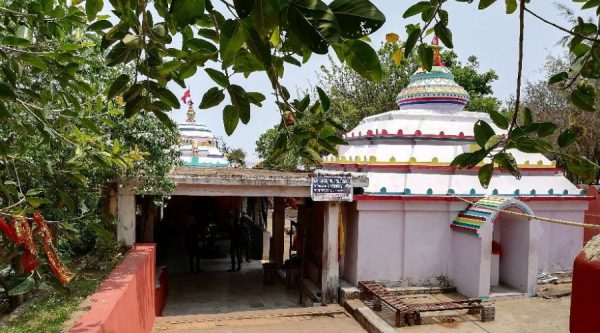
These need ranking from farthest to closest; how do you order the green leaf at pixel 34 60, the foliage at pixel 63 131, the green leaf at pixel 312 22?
the foliage at pixel 63 131 → the green leaf at pixel 34 60 → the green leaf at pixel 312 22

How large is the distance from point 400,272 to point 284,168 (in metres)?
5.48

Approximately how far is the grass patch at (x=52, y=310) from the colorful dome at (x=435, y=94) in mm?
7991

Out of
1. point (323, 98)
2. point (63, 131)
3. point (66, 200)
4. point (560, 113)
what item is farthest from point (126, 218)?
point (560, 113)

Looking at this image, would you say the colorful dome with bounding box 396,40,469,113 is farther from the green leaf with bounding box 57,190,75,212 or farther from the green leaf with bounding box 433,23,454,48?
A: the green leaf with bounding box 433,23,454,48

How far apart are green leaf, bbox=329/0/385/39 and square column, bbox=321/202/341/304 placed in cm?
775

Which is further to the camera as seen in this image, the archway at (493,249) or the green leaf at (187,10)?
the archway at (493,249)

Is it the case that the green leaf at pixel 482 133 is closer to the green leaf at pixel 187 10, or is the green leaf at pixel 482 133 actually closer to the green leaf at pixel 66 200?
the green leaf at pixel 187 10

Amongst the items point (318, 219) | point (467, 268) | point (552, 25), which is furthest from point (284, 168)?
point (552, 25)

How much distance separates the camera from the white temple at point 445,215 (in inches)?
347

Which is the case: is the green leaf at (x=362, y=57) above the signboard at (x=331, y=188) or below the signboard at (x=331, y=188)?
above

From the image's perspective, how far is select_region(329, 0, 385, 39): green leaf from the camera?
38.0 inches

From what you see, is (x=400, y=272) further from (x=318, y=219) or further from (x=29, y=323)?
(x=29, y=323)

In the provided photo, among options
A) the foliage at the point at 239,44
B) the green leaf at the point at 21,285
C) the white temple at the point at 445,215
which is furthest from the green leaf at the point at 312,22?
the white temple at the point at 445,215

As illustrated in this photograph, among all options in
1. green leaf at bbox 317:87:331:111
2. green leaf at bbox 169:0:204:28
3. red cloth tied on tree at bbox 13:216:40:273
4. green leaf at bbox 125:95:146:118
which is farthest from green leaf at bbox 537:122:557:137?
red cloth tied on tree at bbox 13:216:40:273
